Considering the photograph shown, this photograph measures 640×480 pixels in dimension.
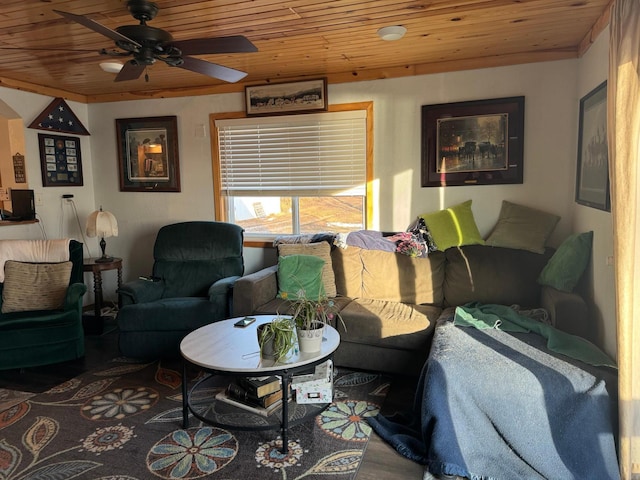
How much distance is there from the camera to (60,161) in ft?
15.3

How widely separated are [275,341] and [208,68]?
1624 mm

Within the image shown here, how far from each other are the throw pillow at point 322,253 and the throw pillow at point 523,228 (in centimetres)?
131

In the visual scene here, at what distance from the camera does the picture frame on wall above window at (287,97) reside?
4055mm

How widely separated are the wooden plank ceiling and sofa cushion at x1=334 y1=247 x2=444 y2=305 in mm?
1581

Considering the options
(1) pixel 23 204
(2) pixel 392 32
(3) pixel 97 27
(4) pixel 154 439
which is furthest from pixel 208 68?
(1) pixel 23 204

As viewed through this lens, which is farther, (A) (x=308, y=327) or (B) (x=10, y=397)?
(B) (x=10, y=397)

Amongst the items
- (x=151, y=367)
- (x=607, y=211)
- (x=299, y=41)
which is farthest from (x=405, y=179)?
(x=151, y=367)

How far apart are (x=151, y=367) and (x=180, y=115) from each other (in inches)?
101

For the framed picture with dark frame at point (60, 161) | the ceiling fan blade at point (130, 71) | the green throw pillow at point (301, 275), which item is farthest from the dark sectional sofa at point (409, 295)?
the framed picture with dark frame at point (60, 161)

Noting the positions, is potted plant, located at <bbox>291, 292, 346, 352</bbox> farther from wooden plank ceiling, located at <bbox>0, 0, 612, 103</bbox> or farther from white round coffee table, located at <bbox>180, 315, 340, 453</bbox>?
wooden plank ceiling, located at <bbox>0, 0, 612, 103</bbox>

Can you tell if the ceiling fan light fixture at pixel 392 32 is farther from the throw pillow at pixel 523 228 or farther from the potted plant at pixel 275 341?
the potted plant at pixel 275 341

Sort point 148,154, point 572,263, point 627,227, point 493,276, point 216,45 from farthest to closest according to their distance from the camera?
point 148,154 < point 493,276 < point 572,263 < point 216,45 < point 627,227

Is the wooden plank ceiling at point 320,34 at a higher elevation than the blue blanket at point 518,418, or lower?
higher

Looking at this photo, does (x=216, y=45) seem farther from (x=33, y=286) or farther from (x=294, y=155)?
(x=33, y=286)
